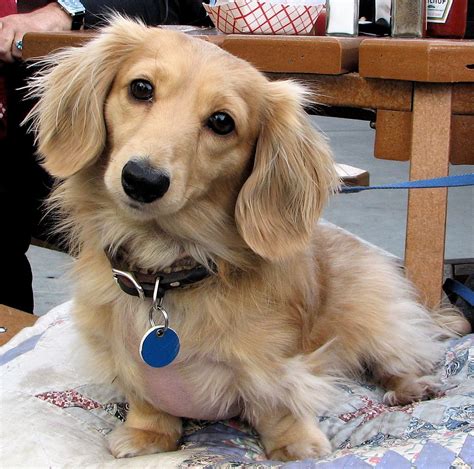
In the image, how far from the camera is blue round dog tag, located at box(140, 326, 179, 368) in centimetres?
154

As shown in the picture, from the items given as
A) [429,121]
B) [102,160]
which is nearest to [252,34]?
[429,121]

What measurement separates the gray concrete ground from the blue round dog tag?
6.57 ft

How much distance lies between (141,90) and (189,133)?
0.49ft

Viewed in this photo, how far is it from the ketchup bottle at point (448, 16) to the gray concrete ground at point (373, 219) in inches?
74.3

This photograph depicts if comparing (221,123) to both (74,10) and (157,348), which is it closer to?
(157,348)

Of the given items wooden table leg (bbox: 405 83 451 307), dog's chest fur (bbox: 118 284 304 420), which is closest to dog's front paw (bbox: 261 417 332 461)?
dog's chest fur (bbox: 118 284 304 420)

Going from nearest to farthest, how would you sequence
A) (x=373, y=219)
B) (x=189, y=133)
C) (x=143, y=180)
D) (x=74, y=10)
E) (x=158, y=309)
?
(x=143, y=180)
(x=189, y=133)
(x=158, y=309)
(x=74, y=10)
(x=373, y=219)

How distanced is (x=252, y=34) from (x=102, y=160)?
821 mm

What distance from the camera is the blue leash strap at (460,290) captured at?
228 centimetres

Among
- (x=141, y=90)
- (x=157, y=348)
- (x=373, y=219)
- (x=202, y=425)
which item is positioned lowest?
(x=373, y=219)

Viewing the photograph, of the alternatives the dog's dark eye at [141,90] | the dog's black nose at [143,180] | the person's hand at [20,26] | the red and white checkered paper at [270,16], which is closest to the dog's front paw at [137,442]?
the dog's black nose at [143,180]

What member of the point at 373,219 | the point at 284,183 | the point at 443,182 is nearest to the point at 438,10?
the point at 443,182

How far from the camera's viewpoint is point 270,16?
2.29 meters

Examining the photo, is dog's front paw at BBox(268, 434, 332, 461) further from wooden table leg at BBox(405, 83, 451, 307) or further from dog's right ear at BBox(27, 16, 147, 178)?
dog's right ear at BBox(27, 16, 147, 178)
